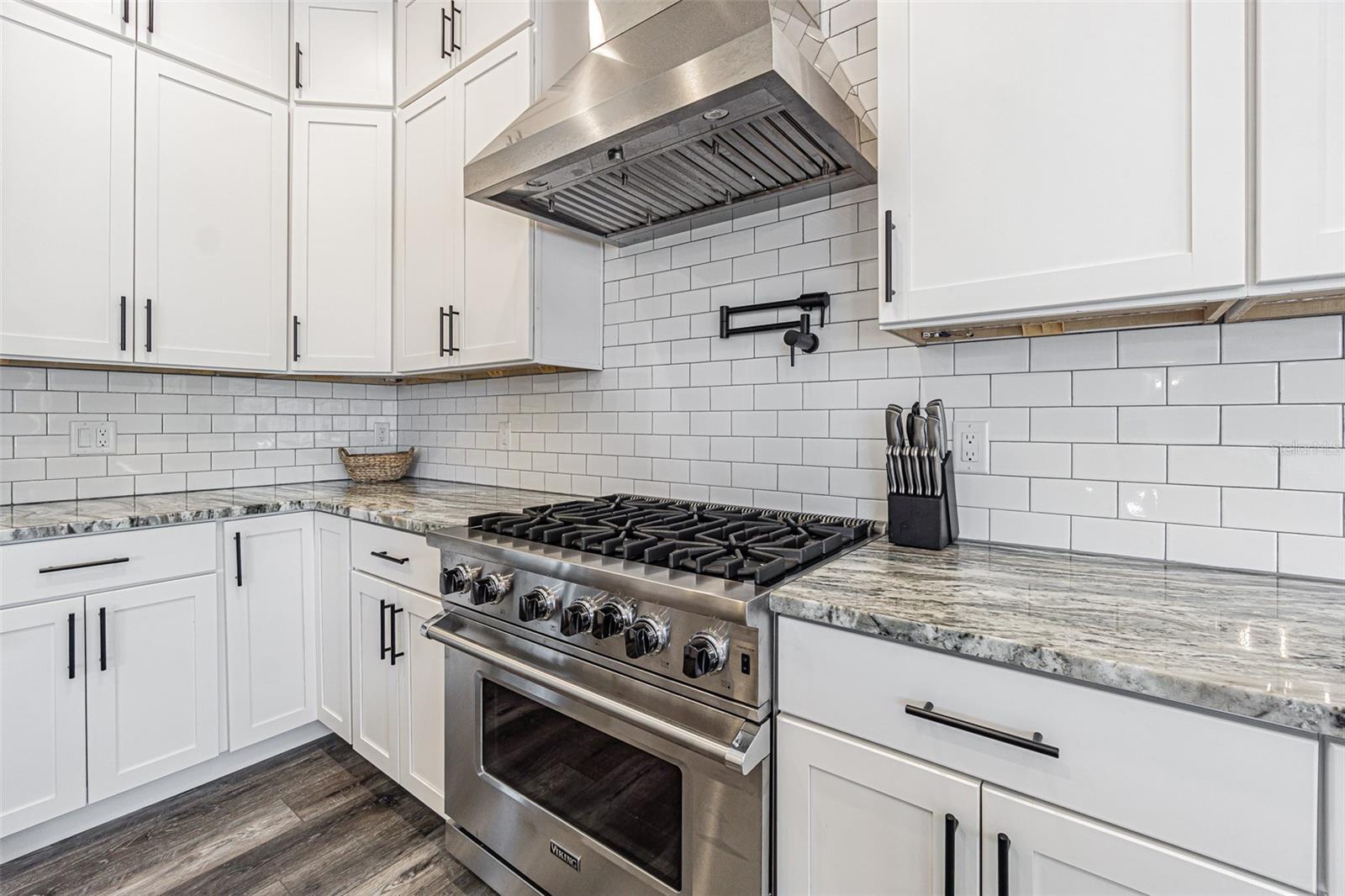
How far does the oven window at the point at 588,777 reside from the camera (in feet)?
4.02

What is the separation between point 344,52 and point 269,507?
6.08ft

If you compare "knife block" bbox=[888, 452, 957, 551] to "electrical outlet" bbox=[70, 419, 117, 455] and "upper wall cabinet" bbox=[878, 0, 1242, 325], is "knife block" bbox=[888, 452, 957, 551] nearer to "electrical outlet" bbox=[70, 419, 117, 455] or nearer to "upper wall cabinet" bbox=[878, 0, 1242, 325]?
"upper wall cabinet" bbox=[878, 0, 1242, 325]

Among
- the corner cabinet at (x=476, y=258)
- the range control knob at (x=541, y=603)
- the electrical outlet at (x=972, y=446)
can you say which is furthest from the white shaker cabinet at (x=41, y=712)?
the electrical outlet at (x=972, y=446)

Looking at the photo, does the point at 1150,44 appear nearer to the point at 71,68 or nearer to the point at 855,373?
the point at 855,373

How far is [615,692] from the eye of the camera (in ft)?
4.16

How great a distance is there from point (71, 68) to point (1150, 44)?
295 centimetres

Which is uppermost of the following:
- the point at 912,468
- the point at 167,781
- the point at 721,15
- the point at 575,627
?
the point at 721,15

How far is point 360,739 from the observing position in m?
2.09

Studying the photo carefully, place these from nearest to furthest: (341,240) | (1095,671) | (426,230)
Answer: (1095,671) → (426,230) → (341,240)

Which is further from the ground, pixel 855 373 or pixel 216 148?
pixel 216 148

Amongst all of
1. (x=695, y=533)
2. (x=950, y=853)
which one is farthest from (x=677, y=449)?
(x=950, y=853)

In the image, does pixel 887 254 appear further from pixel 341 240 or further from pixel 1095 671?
pixel 341 240

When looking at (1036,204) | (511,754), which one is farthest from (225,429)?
(1036,204)

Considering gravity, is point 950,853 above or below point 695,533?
below
